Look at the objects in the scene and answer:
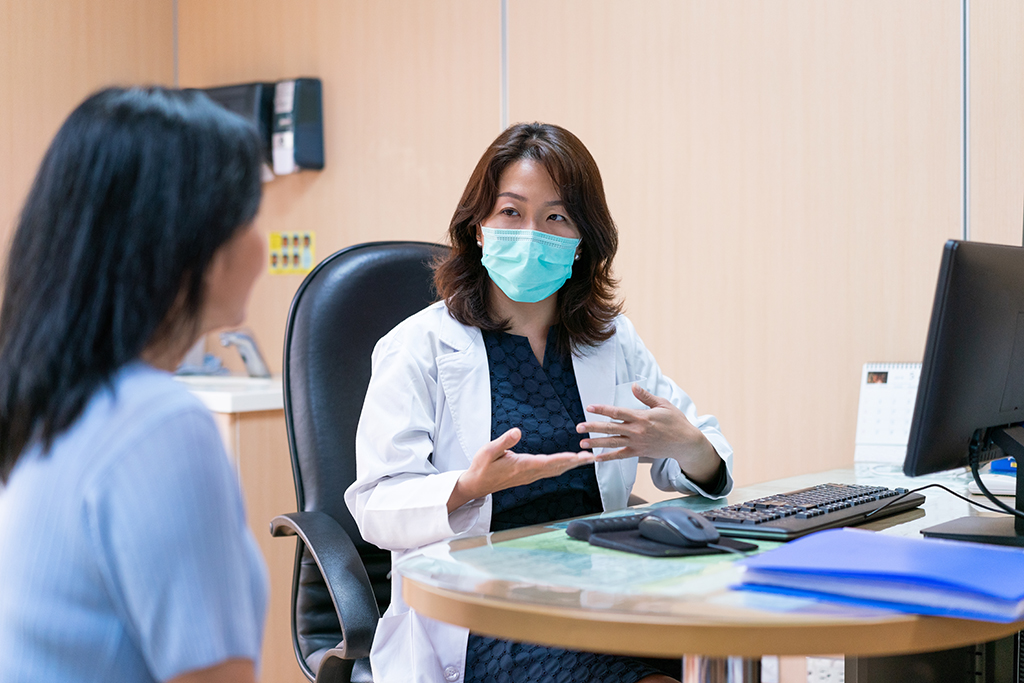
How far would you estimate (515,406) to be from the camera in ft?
5.59

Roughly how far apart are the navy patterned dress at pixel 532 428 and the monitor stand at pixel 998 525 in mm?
489

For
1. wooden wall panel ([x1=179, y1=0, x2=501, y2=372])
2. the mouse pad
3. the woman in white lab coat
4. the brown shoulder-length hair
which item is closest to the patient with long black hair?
the mouse pad

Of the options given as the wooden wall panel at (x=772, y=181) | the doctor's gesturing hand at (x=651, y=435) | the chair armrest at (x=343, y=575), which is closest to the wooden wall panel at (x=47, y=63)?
the wooden wall panel at (x=772, y=181)

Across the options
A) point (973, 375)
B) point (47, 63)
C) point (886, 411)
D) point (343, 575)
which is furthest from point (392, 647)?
point (47, 63)

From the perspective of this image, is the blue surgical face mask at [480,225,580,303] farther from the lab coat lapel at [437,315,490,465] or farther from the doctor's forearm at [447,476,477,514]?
the doctor's forearm at [447,476,477,514]

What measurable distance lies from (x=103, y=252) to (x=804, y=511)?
985 mm

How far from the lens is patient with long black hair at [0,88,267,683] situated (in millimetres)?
667

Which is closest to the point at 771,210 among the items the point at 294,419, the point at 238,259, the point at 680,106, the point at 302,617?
the point at 680,106

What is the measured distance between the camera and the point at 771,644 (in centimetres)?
88

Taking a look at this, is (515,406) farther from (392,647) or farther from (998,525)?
(998,525)

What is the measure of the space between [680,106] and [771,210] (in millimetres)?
402

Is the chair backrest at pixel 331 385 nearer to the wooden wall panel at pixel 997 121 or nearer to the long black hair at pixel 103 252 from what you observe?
the long black hair at pixel 103 252

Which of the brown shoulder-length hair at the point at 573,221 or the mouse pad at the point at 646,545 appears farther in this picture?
the brown shoulder-length hair at the point at 573,221

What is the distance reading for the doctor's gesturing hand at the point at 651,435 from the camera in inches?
58.1
